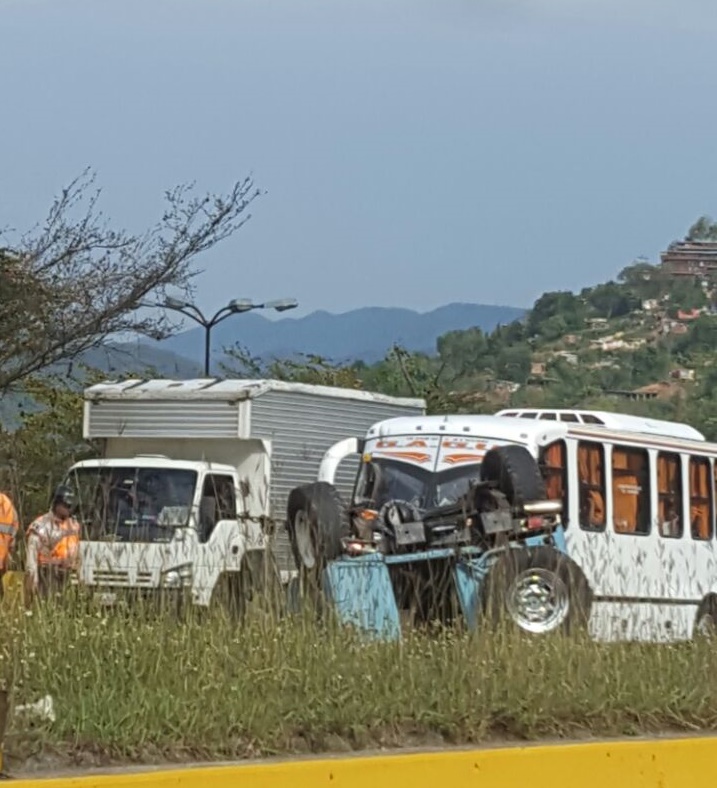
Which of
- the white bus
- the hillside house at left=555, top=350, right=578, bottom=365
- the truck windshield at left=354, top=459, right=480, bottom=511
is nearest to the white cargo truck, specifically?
the truck windshield at left=354, top=459, right=480, bottom=511

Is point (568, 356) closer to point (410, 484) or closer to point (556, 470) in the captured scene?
point (556, 470)

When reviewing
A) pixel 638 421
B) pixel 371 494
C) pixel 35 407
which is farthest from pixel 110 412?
pixel 35 407

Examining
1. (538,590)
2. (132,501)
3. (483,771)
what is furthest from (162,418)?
(483,771)

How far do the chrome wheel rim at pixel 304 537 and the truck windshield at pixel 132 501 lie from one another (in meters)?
0.99

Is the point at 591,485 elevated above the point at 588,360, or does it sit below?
below

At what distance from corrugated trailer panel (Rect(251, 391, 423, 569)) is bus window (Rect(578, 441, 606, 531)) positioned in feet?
8.95

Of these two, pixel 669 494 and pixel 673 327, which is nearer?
pixel 669 494

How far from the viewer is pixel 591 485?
18.5m

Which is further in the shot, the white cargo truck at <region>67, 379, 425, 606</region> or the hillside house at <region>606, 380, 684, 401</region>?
the hillside house at <region>606, 380, 684, 401</region>

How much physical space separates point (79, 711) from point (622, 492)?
484 inches

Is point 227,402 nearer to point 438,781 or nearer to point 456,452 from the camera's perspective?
point 456,452

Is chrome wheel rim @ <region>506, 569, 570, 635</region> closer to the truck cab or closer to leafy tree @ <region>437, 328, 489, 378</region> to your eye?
the truck cab

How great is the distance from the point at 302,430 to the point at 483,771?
14487 millimetres

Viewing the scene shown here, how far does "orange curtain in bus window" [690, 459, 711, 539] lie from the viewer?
64.6ft
